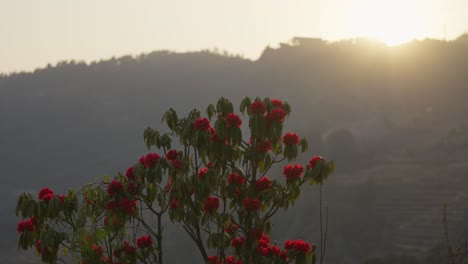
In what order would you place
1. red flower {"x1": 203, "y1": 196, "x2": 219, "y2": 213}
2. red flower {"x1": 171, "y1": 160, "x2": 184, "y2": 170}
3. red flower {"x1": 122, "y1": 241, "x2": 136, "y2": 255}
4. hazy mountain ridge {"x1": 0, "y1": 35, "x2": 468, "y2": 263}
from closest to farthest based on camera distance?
red flower {"x1": 203, "y1": 196, "x2": 219, "y2": 213} < red flower {"x1": 171, "y1": 160, "x2": 184, "y2": 170} < red flower {"x1": 122, "y1": 241, "x2": 136, "y2": 255} < hazy mountain ridge {"x1": 0, "y1": 35, "x2": 468, "y2": 263}

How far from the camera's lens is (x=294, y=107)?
112m

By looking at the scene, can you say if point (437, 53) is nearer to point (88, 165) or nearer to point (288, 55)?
point (288, 55)

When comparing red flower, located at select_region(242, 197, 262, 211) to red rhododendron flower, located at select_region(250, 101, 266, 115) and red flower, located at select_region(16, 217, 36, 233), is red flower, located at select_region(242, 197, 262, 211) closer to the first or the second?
red rhododendron flower, located at select_region(250, 101, 266, 115)

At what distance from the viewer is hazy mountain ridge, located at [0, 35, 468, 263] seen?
72.5 meters

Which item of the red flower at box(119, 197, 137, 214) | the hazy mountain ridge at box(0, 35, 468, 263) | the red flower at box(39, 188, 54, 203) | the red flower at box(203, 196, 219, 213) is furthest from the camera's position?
the hazy mountain ridge at box(0, 35, 468, 263)

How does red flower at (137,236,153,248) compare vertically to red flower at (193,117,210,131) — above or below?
below

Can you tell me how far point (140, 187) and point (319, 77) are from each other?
110 meters

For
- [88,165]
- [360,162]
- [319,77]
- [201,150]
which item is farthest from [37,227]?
[88,165]

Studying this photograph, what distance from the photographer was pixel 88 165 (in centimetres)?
12319

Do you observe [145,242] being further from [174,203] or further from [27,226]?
[27,226]

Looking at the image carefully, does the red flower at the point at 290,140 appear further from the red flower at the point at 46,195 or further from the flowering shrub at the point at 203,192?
the red flower at the point at 46,195

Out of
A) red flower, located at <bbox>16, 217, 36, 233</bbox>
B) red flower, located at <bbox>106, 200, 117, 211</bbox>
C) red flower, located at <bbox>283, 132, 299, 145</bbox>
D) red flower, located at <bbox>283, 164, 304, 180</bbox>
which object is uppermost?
red flower, located at <bbox>283, 132, 299, 145</bbox>

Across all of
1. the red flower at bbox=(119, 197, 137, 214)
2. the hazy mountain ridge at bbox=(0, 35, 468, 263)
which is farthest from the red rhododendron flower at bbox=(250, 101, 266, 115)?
the hazy mountain ridge at bbox=(0, 35, 468, 263)

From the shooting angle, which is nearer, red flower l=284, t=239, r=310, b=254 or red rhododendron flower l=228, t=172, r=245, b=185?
red flower l=284, t=239, r=310, b=254
